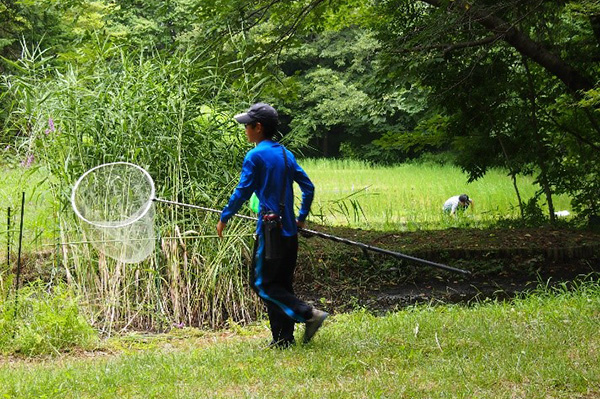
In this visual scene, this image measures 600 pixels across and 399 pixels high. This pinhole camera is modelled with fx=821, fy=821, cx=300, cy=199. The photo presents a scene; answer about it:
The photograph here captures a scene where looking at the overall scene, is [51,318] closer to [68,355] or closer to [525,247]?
[68,355]

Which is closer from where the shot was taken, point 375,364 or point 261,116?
point 375,364

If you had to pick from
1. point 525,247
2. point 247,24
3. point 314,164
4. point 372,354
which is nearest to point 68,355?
point 372,354

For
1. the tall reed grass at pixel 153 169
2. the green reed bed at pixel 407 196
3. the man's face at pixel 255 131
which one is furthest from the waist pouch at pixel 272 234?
the green reed bed at pixel 407 196

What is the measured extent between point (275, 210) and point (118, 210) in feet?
7.39

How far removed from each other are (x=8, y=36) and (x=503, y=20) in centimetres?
1773

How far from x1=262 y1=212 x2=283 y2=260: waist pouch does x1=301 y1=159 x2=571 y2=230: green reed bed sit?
390cm

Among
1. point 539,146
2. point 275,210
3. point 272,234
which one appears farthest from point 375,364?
point 539,146

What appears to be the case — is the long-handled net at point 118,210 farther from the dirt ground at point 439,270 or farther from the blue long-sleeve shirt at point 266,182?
the dirt ground at point 439,270

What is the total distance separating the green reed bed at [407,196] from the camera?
42.3ft

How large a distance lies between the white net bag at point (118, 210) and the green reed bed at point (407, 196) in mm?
2897

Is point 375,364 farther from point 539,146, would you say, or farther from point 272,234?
point 539,146

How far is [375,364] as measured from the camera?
4688 millimetres

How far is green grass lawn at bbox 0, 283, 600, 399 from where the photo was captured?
417 cm

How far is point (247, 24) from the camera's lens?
10.7 m
